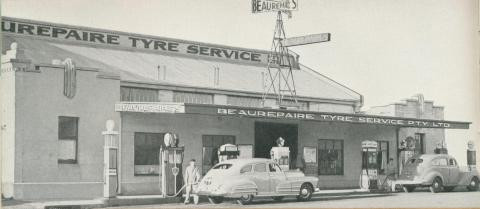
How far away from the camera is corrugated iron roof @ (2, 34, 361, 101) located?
20.8m

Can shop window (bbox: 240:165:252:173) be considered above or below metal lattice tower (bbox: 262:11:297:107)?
below

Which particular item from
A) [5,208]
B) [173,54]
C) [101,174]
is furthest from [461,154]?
[5,208]

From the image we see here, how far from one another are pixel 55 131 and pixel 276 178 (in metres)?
6.35

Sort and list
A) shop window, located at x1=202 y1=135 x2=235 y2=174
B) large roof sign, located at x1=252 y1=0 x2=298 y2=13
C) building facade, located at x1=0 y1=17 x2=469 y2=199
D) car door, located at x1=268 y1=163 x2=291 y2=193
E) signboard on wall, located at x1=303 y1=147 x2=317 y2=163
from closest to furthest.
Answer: building facade, located at x1=0 y1=17 x2=469 y2=199 < car door, located at x1=268 y1=163 x2=291 y2=193 < large roof sign, located at x1=252 y1=0 x2=298 y2=13 < shop window, located at x1=202 y1=135 x2=235 y2=174 < signboard on wall, located at x1=303 y1=147 x2=317 y2=163

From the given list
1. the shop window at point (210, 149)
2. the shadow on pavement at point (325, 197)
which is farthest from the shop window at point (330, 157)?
the shop window at point (210, 149)

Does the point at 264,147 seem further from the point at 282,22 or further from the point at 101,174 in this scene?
the point at 101,174

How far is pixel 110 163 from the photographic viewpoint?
1834cm

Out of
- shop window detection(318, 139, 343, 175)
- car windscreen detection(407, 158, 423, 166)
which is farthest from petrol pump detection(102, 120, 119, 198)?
car windscreen detection(407, 158, 423, 166)

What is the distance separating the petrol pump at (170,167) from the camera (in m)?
19.4

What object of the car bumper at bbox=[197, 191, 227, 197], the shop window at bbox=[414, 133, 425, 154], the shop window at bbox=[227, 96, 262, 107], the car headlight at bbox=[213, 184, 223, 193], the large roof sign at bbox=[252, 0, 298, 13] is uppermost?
the large roof sign at bbox=[252, 0, 298, 13]

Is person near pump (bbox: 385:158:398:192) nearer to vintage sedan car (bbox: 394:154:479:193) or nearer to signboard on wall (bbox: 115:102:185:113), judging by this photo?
vintage sedan car (bbox: 394:154:479:193)

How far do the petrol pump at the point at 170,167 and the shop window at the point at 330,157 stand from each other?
699 centimetres

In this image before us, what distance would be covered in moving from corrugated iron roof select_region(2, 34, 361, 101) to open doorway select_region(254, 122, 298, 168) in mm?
1870

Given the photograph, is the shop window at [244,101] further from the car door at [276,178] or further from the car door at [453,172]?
the car door at [453,172]
